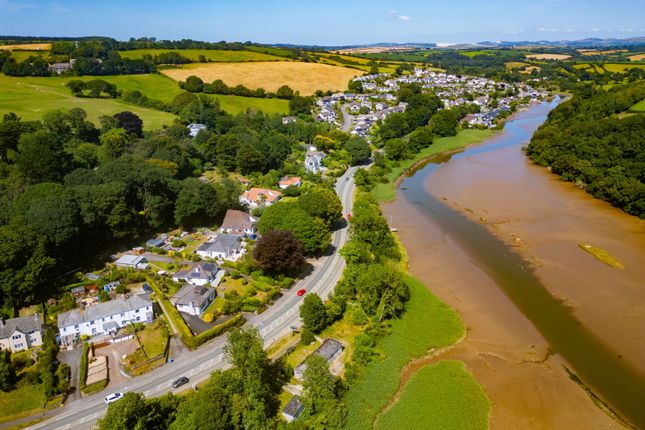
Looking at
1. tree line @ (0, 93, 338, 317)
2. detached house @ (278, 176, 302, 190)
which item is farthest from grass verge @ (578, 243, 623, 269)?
tree line @ (0, 93, 338, 317)

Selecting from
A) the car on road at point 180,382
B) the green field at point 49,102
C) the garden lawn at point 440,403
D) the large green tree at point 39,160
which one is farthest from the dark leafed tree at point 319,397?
the green field at point 49,102

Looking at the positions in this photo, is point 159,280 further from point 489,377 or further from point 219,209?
point 489,377

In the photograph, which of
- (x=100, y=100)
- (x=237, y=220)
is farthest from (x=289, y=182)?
(x=100, y=100)

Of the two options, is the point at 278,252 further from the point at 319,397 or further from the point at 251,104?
the point at 251,104

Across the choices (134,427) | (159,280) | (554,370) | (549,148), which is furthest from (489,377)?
(549,148)

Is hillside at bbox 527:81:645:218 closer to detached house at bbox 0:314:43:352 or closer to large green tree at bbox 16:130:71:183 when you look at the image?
detached house at bbox 0:314:43:352

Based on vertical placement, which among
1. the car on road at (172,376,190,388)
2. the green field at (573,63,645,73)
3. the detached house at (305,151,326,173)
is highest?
the green field at (573,63,645,73)

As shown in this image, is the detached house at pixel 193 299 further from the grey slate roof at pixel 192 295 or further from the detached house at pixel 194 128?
the detached house at pixel 194 128
